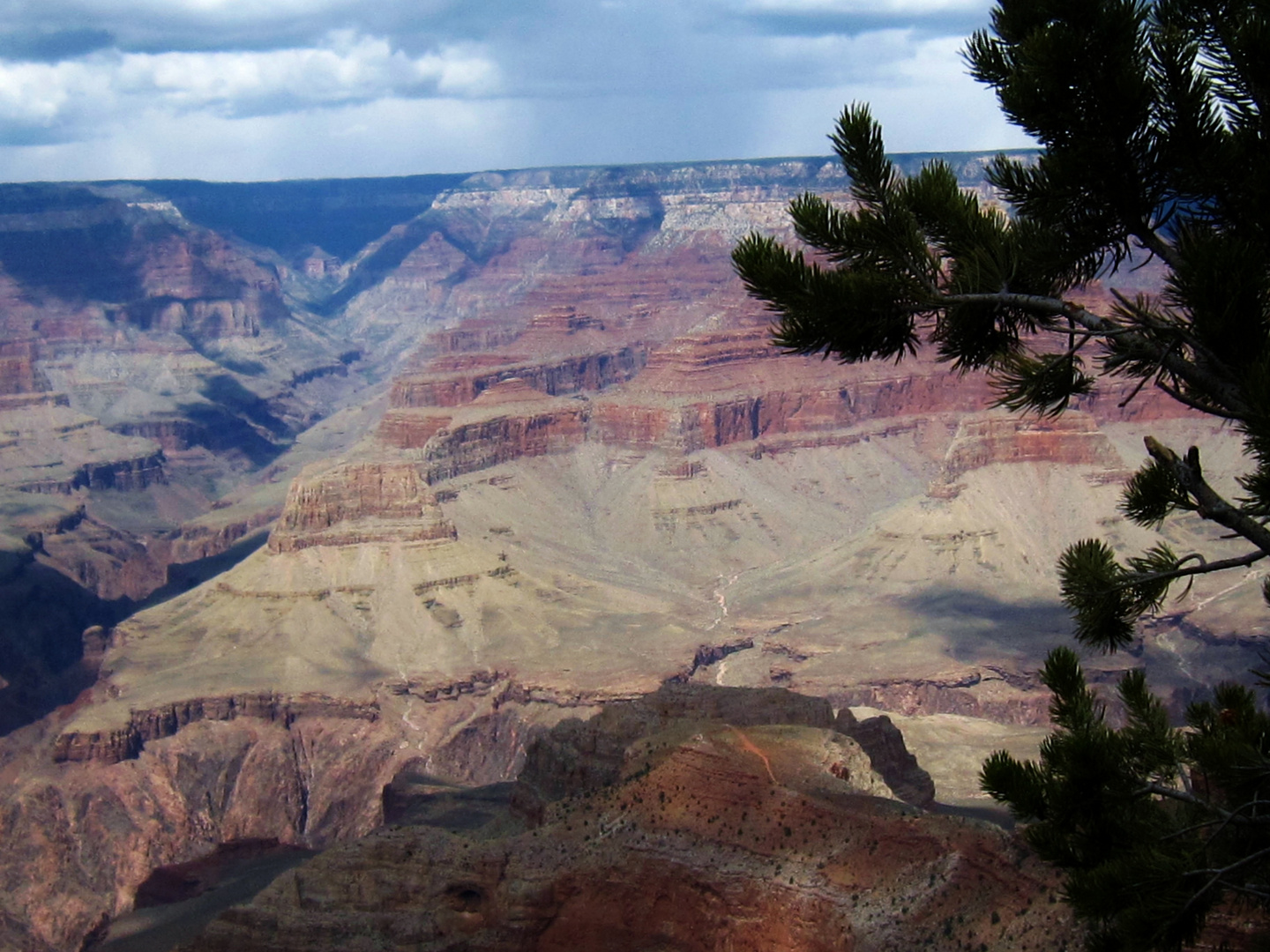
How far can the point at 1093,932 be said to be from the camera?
14930 mm

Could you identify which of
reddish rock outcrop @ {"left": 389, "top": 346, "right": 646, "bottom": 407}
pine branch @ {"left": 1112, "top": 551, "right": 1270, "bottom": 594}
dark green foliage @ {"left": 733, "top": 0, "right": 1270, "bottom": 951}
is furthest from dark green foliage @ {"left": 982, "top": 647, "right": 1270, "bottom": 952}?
reddish rock outcrop @ {"left": 389, "top": 346, "right": 646, "bottom": 407}

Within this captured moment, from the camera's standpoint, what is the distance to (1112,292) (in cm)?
1435

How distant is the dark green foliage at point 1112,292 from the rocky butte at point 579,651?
1304cm

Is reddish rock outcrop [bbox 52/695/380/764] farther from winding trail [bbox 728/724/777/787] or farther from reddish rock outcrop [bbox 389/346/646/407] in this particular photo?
reddish rock outcrop [bbox 389/346/646/407]

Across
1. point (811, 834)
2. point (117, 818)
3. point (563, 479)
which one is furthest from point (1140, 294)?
point (563, 479)

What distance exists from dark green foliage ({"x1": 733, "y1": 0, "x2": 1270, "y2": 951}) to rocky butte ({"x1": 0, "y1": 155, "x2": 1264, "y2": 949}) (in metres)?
13.0

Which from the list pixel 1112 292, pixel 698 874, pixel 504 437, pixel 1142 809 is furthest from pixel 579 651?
pixel 1112 292

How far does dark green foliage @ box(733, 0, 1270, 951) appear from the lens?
13992 mm

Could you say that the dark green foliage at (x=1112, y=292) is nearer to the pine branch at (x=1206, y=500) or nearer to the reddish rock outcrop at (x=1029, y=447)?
the pine branch at (x=1206, y=500)

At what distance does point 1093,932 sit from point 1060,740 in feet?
6.86

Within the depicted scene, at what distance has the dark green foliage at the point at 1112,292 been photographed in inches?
551

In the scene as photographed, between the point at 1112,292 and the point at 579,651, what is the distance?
286 ft

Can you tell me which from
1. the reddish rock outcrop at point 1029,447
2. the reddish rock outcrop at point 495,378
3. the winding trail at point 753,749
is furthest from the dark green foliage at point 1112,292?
the reddish rock outcrop at point 495,378

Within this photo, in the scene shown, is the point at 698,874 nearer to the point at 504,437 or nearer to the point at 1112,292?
the point at 1112,292
